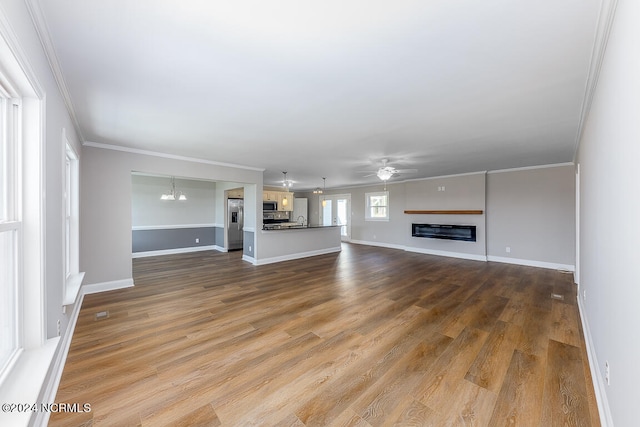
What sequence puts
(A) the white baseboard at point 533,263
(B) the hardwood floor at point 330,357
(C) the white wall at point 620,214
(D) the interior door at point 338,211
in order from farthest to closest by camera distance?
(D) the interior door at point 338,211
(A) the white baseboard at point 533,263
(B) the hardwood floor at point 330,357
(C) the white wall at point 620,214

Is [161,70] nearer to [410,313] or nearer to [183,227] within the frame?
[410,313]

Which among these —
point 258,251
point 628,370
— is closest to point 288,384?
point 628,370

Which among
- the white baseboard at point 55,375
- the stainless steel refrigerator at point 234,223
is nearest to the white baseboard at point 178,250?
the stainless steel refrigerator at point 234,223

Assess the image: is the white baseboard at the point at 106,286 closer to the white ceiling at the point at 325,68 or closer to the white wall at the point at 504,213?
the white ceiling at the point at 325,68

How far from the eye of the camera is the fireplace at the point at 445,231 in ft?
21.8

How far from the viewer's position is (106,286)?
406cm

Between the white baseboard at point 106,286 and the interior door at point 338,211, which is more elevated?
the interior door at point 338,211

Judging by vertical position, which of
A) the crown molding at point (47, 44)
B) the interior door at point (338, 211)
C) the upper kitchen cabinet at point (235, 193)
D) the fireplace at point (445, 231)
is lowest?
the fireplace at point (445, 231)

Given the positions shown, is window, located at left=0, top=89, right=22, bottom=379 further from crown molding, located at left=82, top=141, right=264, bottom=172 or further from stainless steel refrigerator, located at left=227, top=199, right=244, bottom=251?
stainless steel refrigerator, located at left=227, top=199, right=244, bottom=251

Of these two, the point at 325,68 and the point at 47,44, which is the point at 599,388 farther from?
the point at 47,44

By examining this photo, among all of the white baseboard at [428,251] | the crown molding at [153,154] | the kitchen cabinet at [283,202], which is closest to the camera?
the crown molding at [153,154]

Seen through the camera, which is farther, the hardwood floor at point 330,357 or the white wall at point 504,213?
the white wall at point 504,213

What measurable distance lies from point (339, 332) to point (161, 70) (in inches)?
113

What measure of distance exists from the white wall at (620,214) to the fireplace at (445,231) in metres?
5.12
